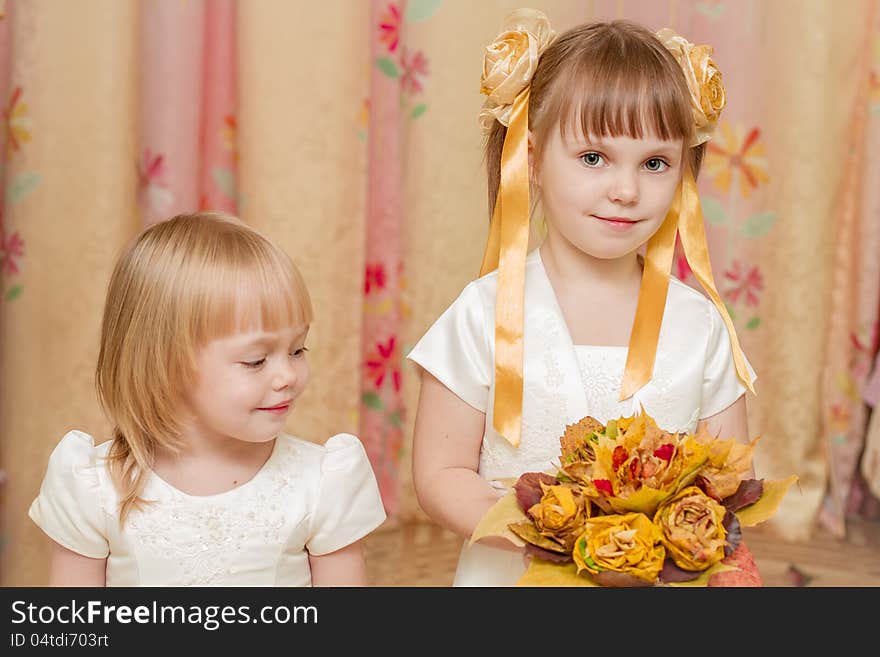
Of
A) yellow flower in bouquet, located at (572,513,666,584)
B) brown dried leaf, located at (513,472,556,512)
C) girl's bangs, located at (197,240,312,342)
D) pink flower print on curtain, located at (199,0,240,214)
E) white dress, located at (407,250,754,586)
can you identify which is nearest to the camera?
yellow flower in bouquet, located at (572,513,666,584)

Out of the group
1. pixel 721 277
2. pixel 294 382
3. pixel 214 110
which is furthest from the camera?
pixel 721 277

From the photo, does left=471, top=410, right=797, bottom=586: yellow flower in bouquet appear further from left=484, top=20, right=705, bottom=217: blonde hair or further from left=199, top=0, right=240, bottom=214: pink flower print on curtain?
left=199, top=0, right=240, bottom=214: pink flower print on curtain

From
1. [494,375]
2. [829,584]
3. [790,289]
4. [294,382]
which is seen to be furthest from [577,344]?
[790,289]

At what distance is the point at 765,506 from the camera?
3.97 feet

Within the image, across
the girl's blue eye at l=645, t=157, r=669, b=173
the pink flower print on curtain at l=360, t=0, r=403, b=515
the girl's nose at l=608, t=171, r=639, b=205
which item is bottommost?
the pink flower print on curtain at l=360, t=0, r=403, b=515

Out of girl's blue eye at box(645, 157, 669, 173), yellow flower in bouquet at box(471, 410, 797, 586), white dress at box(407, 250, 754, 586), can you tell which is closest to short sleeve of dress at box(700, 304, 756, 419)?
white dress at box(407, 250, 754, 586)

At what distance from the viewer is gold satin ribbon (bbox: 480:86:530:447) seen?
1.56 m

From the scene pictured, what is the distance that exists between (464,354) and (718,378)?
38 centimetres

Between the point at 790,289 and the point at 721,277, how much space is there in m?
0.18

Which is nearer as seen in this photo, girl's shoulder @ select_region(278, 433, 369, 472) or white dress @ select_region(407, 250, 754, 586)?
girl's shoulder @ select_region(278, 433, 369, 472)

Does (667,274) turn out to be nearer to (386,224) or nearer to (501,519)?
(501,519)

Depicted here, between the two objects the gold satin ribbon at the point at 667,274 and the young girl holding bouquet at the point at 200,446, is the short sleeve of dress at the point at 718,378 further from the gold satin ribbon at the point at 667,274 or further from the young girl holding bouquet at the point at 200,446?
the young girl holding bouquet at the point at 200,446

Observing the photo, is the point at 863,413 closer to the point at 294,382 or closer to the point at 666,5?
the point at 666,5

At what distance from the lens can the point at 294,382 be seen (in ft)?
4.53
